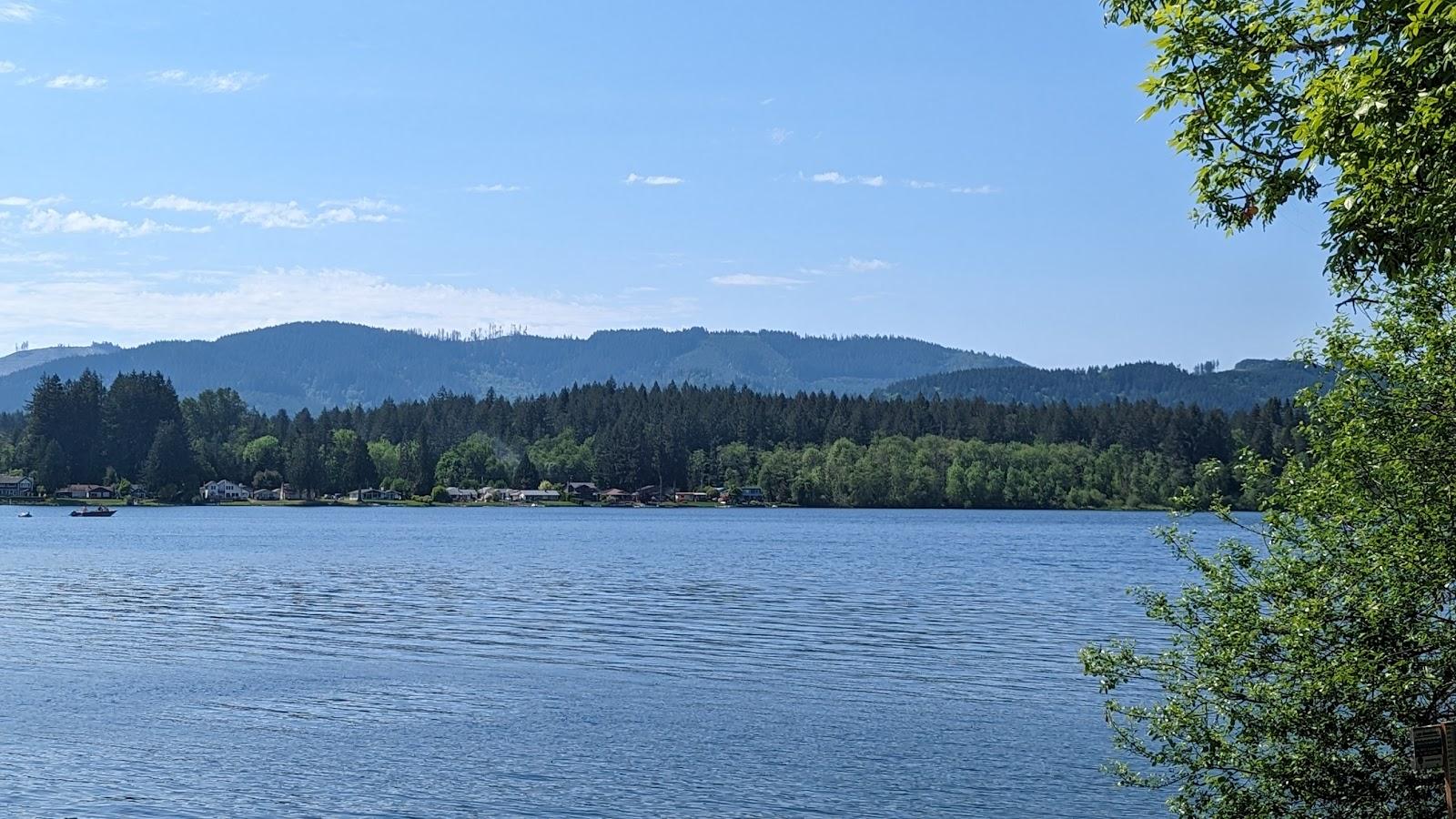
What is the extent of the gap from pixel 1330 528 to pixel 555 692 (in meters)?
23.5

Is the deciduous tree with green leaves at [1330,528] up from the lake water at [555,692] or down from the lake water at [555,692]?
up

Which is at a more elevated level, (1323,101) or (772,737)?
(1323,101)

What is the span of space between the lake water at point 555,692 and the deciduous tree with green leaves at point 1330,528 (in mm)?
7373

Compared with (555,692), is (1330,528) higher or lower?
A: higher

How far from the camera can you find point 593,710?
113 ft

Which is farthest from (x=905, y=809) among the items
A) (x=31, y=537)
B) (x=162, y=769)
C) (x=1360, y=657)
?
(x=31, y=537)

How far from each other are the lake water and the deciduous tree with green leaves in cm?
737

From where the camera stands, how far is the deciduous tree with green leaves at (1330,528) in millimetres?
13219

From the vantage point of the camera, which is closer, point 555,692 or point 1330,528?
point 1330,528

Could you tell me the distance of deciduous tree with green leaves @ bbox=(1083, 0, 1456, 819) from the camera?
13.2 meters

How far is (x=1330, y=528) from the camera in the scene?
18.1 meters

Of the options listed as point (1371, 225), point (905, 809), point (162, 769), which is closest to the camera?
point (1371, 225)

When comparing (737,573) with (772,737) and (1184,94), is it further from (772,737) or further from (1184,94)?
(1184,94)

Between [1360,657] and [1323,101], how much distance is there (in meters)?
7.94
